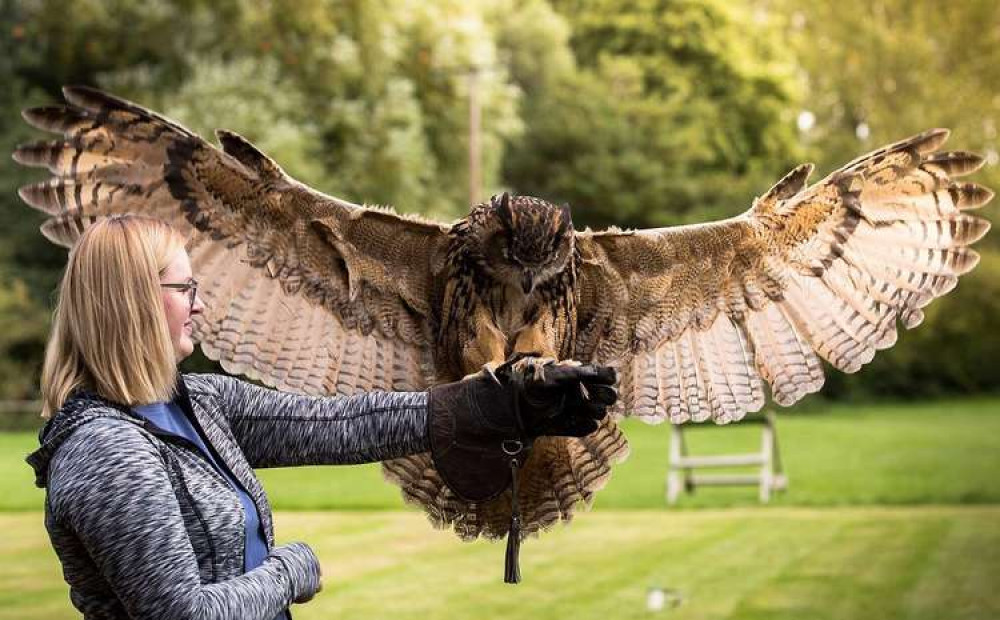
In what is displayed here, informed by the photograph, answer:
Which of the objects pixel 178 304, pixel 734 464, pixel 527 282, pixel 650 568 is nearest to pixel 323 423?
pixel 178 304

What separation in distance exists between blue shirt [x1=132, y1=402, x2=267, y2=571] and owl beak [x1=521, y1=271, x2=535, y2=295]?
1384mm

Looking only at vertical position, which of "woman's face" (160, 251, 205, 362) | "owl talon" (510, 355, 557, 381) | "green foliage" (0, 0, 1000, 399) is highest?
"green foliage" (0, 0, 1000, 399)

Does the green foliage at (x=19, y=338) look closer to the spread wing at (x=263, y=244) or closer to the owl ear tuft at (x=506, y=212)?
the spread wing at (x=263, y=244)

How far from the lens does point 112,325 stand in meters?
2.25

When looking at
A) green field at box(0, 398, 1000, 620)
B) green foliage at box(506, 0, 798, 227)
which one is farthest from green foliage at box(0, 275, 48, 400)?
green foliage at box(506, 0, 798, 227)

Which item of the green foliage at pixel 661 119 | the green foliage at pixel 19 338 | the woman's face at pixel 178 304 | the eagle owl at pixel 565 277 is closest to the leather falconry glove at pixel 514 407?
the woman's face at pixel 178 304

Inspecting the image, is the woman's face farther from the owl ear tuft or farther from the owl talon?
the owl ear tuft

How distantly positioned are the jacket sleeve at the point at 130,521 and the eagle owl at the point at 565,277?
174 centimetres

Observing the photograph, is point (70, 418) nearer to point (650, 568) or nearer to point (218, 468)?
point (218, 468)

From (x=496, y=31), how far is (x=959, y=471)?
69.3 ft

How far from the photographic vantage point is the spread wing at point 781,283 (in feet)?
13.4

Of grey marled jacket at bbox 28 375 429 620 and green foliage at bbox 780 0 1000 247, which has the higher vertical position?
green foliage at bbox 780 0 1000 247

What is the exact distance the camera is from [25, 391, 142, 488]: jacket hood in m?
2.20

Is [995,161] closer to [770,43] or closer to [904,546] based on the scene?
[770,43]
